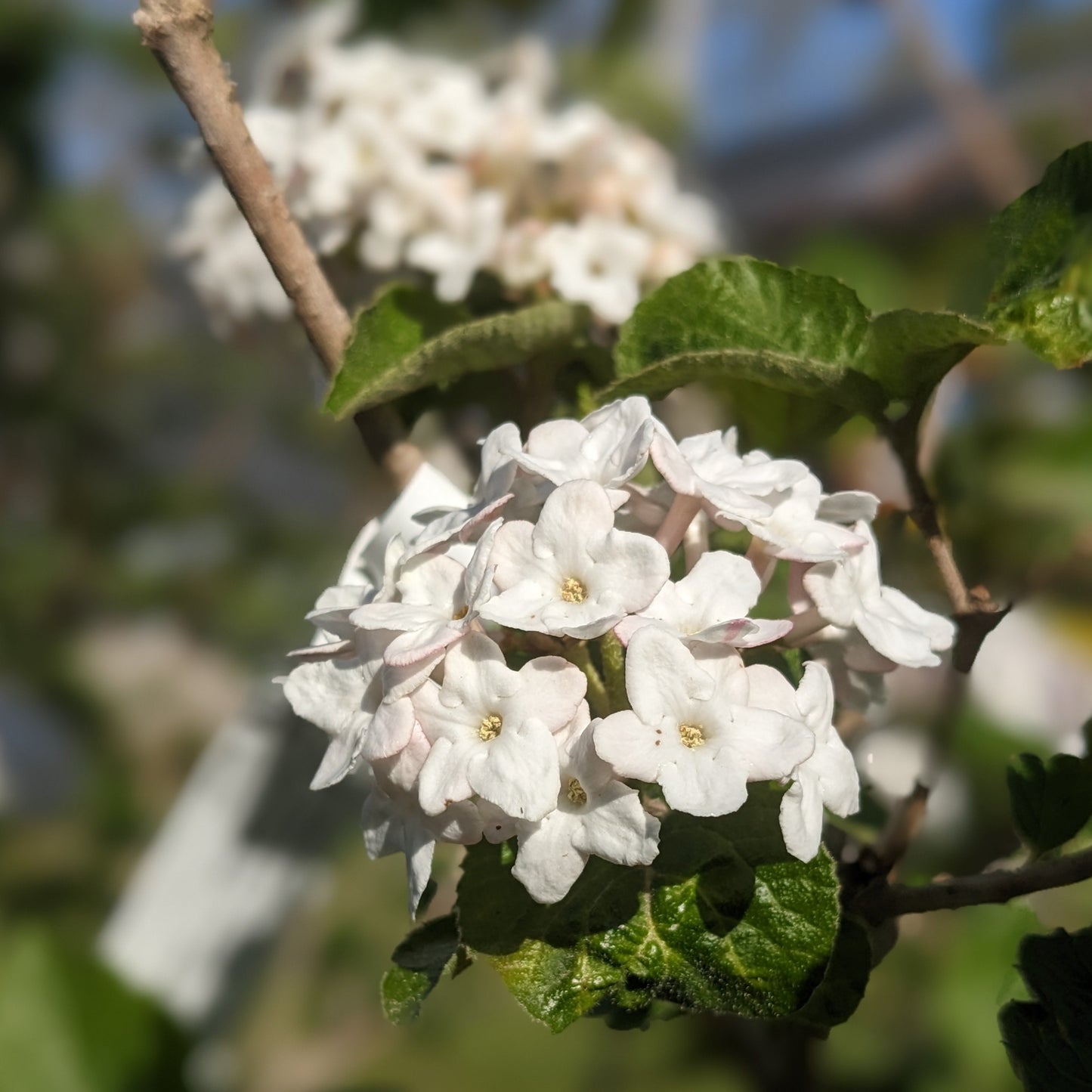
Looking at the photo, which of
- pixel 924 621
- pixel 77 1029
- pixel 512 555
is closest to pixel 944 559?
pixel 924 621

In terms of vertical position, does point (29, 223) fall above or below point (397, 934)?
above

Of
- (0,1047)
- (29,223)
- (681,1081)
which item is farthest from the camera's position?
(29,223)

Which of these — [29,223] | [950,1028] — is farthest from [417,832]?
[29,223]

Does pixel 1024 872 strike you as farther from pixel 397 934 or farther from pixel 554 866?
pixel 397 934

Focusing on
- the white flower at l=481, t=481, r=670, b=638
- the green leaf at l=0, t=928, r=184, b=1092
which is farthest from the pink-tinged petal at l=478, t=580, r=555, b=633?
the green leaf at l=0, t=928, r=184, b=1092

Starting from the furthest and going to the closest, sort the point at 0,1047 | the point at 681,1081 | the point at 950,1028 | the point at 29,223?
the point at 29,223 < the point at 681,1081 < the point at 950,1028 < the point at 0,1047

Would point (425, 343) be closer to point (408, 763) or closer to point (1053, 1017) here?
point (408, 763)

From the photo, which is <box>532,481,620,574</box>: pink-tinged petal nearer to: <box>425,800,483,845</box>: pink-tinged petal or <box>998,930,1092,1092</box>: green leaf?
<box>425,800,483,845</box>: pink-tinged petal
